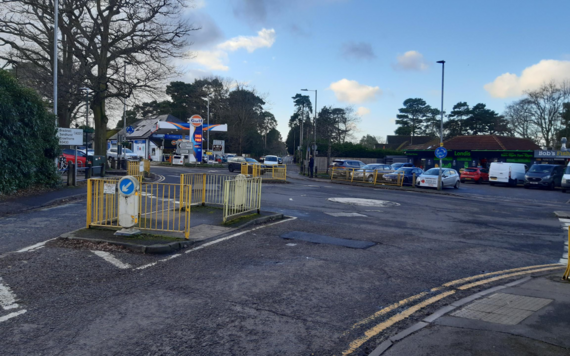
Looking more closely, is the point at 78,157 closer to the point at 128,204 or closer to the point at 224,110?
the point at 128,204

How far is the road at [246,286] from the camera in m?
4.59

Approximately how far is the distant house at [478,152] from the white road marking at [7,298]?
47832mm

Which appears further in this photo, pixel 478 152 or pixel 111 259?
pixel 478 152

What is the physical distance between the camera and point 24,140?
54.2 feet

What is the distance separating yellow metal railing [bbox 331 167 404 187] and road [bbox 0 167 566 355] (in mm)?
19531

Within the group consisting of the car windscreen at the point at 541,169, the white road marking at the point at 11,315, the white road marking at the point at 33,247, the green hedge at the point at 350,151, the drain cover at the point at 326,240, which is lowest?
the white road marking at the point at 11,315

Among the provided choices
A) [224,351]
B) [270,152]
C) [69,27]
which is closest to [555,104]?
[270,152]

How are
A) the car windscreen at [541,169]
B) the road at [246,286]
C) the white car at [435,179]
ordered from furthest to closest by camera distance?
the car windscreen at [541,169] → the white car at [435,179] → the road at [246,286]

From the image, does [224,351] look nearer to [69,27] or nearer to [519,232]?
[519,232]

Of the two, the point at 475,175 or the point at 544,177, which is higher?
the point at 544,177

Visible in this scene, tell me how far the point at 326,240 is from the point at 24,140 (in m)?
12.8

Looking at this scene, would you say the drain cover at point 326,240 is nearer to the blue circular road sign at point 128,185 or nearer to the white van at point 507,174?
the blue circular road sign at point 128,185

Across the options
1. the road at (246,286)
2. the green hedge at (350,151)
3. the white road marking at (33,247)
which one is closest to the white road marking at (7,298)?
the road at (246,286)

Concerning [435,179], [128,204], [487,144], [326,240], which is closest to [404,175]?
[435,179]
